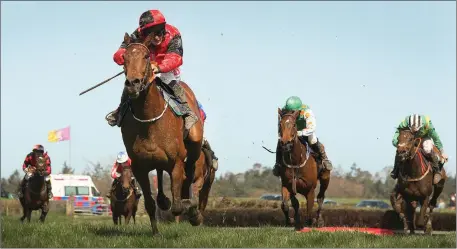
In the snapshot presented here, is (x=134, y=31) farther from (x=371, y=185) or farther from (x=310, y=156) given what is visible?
(x=371, y=185)

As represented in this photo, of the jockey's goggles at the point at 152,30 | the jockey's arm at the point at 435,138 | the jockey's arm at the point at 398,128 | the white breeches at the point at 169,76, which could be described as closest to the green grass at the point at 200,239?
the white breeches at the point at 169,76

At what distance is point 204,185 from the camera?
66.0 ft

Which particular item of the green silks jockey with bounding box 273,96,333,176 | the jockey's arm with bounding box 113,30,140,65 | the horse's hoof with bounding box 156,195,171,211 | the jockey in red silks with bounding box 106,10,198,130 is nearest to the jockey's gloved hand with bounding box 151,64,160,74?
the jockey in red silks with bounding box 106,10,198,130

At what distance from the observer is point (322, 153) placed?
19516 mm

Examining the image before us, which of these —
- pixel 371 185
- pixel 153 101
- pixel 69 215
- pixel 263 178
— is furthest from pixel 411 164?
pixel 371 185

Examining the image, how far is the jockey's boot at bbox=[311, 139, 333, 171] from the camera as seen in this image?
1933cm

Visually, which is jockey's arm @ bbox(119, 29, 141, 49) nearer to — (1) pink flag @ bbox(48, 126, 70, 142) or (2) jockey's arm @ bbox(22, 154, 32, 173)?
(2) jockey's arm @ bbox(22, 154, 32, 173)

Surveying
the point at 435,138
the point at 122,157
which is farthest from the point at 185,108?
the point at 122,157

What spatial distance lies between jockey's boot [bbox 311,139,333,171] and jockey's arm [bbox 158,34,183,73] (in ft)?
25.0

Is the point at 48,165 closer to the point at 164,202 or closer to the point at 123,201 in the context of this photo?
the point at 123,201

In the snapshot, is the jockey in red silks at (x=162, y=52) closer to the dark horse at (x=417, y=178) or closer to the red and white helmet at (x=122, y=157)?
the dark horse at (x=417, y=178)

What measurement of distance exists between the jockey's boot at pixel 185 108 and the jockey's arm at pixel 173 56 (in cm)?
45

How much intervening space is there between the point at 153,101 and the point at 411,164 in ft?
31.3

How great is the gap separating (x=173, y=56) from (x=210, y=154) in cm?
751
